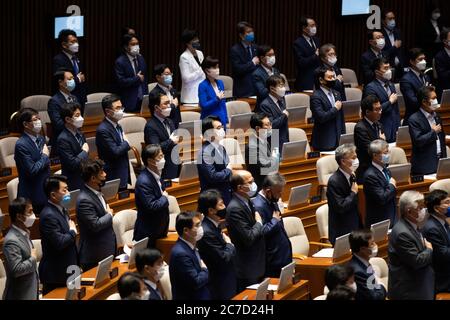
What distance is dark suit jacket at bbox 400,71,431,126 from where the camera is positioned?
487 inches

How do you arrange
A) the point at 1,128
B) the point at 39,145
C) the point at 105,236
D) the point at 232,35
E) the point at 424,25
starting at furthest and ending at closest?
the point at 424,25
the point at 232,35
the point at 1,128
the point at 39,145
the point at 105,236

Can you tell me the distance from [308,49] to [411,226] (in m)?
5.37

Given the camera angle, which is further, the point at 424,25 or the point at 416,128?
the point at 424,25

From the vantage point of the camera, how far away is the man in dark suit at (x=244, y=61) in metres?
13.0

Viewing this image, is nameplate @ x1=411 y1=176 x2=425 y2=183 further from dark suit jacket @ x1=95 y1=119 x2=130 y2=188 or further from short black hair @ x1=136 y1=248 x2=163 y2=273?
short black hair @ x1=136 y1=248 x2=163 y2=273

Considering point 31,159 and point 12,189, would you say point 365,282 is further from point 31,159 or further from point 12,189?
point 12,189

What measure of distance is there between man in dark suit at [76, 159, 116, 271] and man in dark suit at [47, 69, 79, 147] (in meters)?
2.04

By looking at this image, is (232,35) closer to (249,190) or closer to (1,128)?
(1,128)

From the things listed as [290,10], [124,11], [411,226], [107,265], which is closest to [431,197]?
[411,226]

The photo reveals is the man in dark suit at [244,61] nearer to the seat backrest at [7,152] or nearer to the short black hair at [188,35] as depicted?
the short black hair at [188,35]

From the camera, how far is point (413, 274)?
8469 mm

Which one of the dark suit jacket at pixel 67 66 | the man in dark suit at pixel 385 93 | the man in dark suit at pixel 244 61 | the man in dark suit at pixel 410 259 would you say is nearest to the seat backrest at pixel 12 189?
the dark suit jacket at pixel 67 66

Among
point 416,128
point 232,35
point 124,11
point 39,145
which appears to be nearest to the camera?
point 39,145

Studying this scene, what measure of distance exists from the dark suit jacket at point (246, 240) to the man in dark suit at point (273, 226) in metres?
0.14
